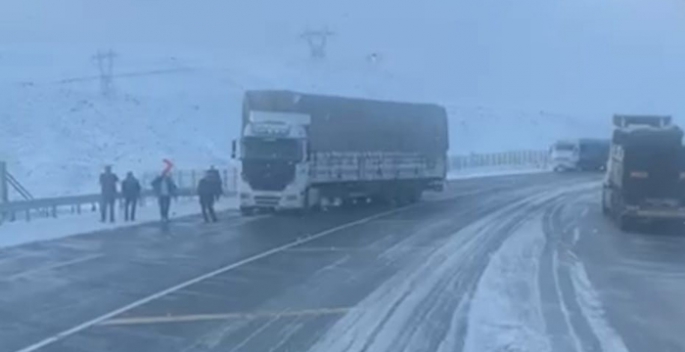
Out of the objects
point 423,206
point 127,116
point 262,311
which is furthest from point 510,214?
point 127,116

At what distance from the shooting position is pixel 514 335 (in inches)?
530

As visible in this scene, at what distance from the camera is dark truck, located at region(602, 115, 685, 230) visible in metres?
31.7

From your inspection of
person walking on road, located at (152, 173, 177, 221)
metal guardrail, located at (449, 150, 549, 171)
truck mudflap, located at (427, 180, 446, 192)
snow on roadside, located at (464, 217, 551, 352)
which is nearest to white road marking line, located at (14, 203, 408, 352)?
snow on roadside, located at (464, 217, 551, 352)

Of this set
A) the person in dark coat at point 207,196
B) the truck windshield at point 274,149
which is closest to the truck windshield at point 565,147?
the truck windshield at point 274,149

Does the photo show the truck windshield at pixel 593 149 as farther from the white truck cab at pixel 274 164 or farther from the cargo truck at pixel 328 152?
the white truck cab at pixel 274 164

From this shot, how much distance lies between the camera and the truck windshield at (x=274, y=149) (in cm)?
3656

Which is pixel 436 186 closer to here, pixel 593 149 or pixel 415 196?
pixel 415 196

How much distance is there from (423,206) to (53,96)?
144 feet

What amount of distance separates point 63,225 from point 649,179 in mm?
16083

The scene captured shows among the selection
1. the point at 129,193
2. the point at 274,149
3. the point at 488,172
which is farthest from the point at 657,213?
the point at 488,172

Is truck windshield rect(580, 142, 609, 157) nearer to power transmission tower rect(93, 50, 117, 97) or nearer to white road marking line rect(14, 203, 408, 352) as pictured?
power transmission tower rect(93, 50, 117, 97)

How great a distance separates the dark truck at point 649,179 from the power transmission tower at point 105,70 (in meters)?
55.3

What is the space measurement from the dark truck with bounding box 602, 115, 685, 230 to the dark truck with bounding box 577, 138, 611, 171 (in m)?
44.4

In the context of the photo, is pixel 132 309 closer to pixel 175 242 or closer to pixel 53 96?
pixel 175 242
